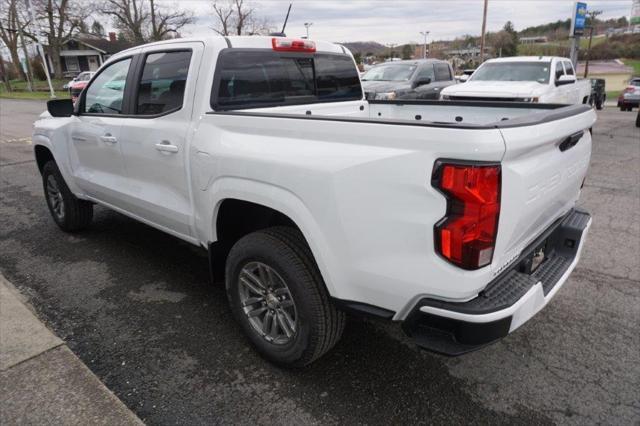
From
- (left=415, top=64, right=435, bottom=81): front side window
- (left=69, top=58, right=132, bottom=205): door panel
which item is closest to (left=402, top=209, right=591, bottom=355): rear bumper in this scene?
(left=69, top=58, right=132, bottom=205): door panel

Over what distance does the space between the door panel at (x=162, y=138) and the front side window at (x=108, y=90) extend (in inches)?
11.6

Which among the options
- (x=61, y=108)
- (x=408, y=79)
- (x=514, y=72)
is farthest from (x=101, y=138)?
(x=514, y=72)

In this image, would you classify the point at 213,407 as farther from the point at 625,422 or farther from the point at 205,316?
the point at 625,422

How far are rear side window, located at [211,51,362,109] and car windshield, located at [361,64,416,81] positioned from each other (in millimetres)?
8472

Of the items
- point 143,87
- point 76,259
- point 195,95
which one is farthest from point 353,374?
point 76,259

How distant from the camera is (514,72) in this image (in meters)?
10.9

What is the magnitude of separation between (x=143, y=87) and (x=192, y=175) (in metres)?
1.02

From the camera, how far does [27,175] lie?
26.2ft

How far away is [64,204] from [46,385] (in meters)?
2.73

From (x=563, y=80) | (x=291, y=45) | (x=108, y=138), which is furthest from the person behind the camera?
(x=563, y=80)

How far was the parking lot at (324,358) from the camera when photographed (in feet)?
7.93

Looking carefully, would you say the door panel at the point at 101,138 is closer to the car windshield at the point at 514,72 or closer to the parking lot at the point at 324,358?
the parking lot at the point at 324,358

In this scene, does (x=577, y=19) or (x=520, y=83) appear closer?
(x=520, y=83)

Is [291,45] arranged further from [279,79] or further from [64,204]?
[64,204]
